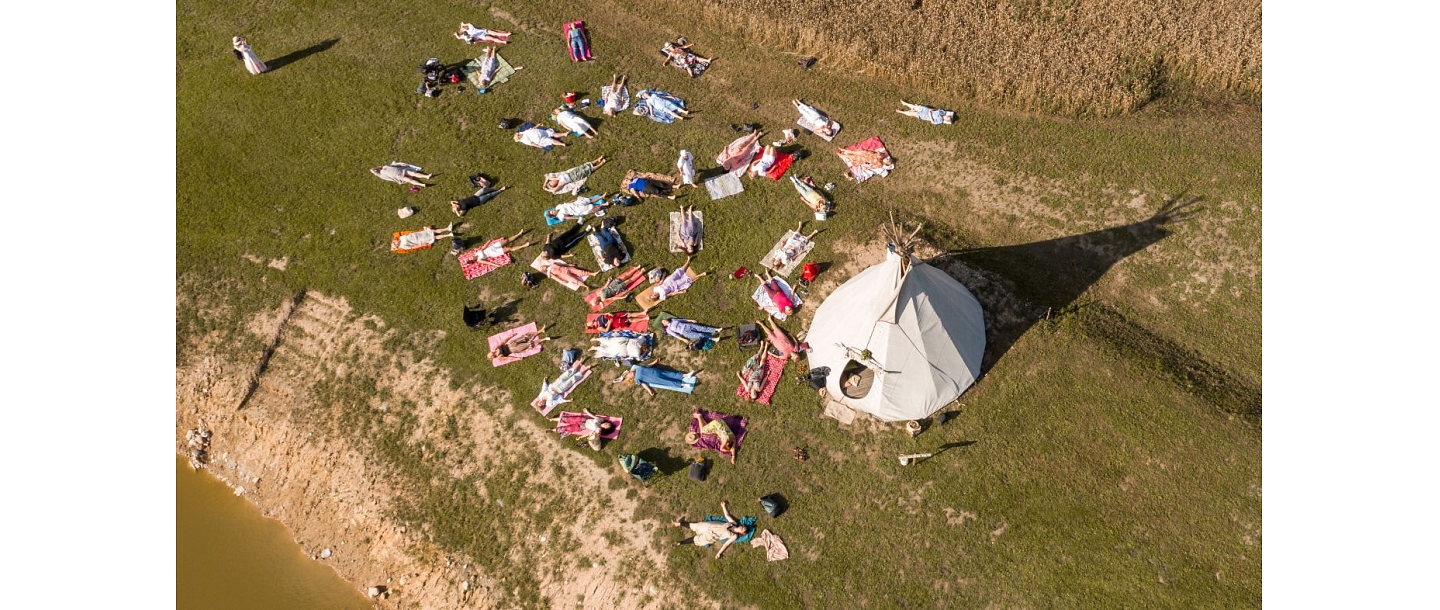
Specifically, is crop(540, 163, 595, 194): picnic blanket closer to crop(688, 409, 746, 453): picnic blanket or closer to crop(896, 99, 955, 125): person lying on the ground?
crop(688, 409, 746, 453): picnic blanket

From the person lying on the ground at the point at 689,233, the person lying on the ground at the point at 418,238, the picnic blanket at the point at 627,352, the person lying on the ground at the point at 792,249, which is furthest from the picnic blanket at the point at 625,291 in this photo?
the person lying on the ground at the point at 418,238

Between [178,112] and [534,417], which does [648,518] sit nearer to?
[534,417]

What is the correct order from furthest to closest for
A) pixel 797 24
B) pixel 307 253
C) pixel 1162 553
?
pixel 797 24 < pixel 307 253 < pixel 1162 553

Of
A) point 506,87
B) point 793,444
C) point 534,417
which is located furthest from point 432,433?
point 506,87

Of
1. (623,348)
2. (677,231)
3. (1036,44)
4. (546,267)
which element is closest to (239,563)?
(546,267)

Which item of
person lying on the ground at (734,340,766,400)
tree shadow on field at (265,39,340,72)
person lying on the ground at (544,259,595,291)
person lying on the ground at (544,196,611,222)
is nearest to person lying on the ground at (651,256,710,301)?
person lying on the ground at (544,259,595,291)

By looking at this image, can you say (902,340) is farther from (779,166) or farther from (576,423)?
(576,423)
